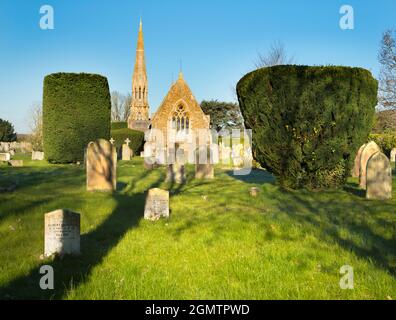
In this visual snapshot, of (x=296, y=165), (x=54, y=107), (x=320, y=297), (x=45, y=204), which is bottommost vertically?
(x=320, y=297)

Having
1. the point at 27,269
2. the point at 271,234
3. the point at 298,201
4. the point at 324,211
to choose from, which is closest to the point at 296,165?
the point at 298,201

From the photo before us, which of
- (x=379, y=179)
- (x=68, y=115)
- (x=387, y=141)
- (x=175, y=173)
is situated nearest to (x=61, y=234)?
(x=379, y=179)

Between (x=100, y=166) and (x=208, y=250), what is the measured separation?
704cm

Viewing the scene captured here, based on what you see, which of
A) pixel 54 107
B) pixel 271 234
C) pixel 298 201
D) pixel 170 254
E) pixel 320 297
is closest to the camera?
pixel 320 297

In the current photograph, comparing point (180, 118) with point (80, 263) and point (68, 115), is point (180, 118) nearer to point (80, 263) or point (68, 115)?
point (68, 115)

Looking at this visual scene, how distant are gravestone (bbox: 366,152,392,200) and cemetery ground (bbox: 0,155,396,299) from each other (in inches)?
18.7

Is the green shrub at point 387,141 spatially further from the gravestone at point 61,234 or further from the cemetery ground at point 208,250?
the gravestone at point 61,234

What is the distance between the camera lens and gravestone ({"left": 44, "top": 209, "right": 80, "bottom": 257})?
16.6 ft

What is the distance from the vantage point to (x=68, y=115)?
848 inches

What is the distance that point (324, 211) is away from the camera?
8.42 m

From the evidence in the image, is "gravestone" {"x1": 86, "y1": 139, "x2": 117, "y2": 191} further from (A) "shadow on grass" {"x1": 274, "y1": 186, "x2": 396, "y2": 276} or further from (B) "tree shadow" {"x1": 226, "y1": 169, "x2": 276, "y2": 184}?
(B) "tree shadow" {"x1": 226, "y1": 169, "x2": 276, "y2": 184}

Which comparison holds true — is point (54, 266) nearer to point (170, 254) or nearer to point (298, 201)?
point (170, 254)

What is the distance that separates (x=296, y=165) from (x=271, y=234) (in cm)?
564

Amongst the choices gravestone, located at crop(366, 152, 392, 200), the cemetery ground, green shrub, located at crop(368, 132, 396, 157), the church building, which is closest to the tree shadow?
gravestone, located at crop(366, 152, 392, 200)
